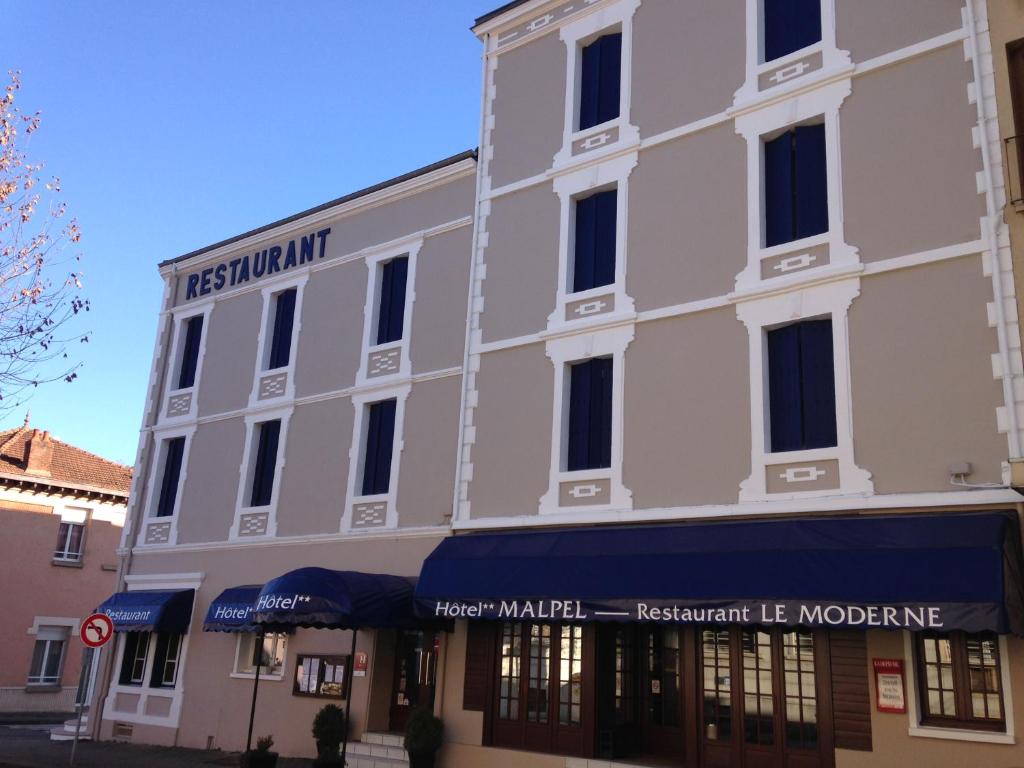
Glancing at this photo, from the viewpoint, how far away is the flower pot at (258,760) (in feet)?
49.6

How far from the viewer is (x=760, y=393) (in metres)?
13.4

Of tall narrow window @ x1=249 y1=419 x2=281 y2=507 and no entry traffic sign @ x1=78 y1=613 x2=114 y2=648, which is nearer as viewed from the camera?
no entry traffic sign @ x1=78 y1=613 x2=114 y2=648

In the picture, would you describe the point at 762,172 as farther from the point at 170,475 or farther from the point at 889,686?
the point at 170,475

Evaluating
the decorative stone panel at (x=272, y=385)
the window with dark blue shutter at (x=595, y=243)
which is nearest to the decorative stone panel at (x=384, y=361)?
the decorative stone panel at (x=272, y=385)

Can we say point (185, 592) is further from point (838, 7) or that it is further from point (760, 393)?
point (838, 7)

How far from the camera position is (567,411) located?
15.8 metres

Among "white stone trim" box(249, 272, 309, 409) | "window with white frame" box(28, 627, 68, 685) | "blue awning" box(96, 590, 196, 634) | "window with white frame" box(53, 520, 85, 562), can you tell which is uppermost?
"white stone trim" box(249, 272, 309, 409)

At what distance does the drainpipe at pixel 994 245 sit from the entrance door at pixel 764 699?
3668mm

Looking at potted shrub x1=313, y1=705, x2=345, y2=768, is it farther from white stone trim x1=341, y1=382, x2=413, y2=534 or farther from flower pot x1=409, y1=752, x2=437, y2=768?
white stone trim x1=341, y1=382, x2=413, y2=534

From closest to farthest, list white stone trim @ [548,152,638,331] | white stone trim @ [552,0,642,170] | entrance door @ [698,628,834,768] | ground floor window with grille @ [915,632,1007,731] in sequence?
ground floor window with grille @ [915,632,1007,731] → entrance door @ [698,628,834,768] → white stone trim @ [548,152,638,331] → white stone trim @ [552,0,642,170]

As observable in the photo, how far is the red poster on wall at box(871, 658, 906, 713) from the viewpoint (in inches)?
448

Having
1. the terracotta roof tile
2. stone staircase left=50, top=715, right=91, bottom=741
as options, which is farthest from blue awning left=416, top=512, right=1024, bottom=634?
the terracotta roof tile

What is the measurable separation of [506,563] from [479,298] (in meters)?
5.38

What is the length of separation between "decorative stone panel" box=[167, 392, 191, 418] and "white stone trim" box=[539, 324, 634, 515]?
441 inches
